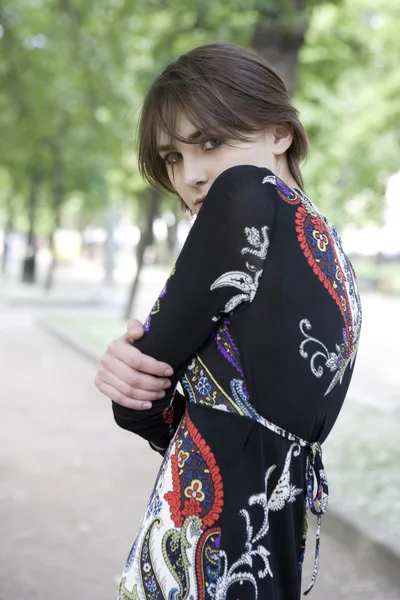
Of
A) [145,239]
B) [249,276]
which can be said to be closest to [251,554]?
[249,276]

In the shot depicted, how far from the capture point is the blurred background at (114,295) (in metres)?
4.49

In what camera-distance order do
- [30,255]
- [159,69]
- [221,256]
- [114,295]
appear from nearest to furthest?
1. [221,256]
2. [159,69]
3. [114,295]
4. [30,255]

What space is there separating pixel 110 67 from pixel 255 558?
34.1ft

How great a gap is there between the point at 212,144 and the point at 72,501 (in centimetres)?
425

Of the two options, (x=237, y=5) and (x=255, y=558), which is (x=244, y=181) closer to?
(x=255, y=558)

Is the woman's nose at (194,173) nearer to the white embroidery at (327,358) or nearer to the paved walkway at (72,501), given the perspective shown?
the white embroidery at (327,358)

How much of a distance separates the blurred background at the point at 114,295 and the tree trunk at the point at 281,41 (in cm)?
1

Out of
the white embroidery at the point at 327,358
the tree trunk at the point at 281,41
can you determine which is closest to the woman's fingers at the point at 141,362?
the white embroidery at the point at 327,358

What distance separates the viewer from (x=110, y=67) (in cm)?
1097

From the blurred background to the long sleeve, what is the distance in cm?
205

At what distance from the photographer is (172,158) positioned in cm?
153

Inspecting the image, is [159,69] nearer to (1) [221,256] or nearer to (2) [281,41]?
(2) [281,41]


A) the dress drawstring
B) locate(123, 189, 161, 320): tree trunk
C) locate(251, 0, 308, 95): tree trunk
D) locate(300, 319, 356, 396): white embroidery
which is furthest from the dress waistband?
locate(123, 189, 161, 320): tree trunk

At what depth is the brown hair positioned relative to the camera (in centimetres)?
139
